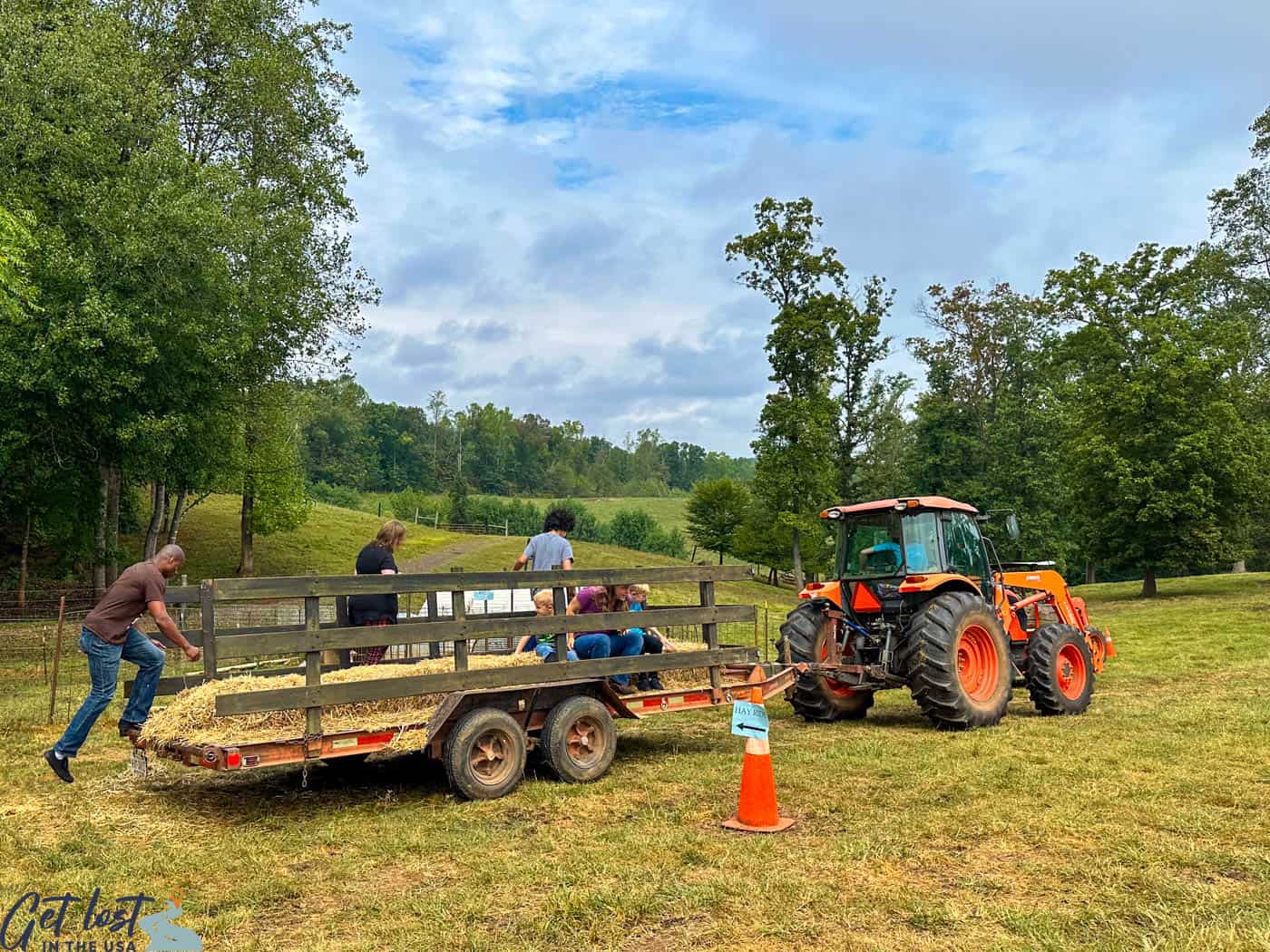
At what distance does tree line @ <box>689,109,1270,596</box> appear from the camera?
1262 inches

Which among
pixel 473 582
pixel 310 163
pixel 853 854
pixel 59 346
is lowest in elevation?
pixel 853 854

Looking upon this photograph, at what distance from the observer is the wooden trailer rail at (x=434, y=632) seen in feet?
20.1

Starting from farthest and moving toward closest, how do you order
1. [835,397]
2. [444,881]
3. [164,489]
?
[835,397] < [164,489] < [444,881]

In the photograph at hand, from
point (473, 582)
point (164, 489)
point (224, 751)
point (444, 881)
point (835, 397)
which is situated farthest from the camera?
point (835, 397)

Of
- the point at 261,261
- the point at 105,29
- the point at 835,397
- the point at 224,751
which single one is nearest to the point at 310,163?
the point at 261,261

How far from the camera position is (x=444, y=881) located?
16.7ft

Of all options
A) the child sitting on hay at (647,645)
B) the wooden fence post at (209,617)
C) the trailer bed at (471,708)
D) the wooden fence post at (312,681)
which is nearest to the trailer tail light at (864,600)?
the trailer bed at (471,708)

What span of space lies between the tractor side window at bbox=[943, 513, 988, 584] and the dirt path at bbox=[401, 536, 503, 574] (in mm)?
35174

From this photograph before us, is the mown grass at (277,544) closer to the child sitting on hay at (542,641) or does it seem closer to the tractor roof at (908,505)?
the child sitting on hay at (542,641)

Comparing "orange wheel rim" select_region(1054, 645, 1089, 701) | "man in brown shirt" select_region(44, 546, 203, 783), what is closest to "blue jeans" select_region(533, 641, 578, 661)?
"man in brown shirt" select_region(44, 546, 203, 783)

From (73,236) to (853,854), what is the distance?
770 inches

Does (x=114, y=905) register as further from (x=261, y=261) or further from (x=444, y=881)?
(x=261, y=261)

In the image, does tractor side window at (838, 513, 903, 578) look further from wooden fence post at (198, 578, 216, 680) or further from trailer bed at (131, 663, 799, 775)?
wooden fence post at (198, 578, 216, 680)

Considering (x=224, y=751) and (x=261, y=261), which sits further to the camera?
(x=261, y=261)
